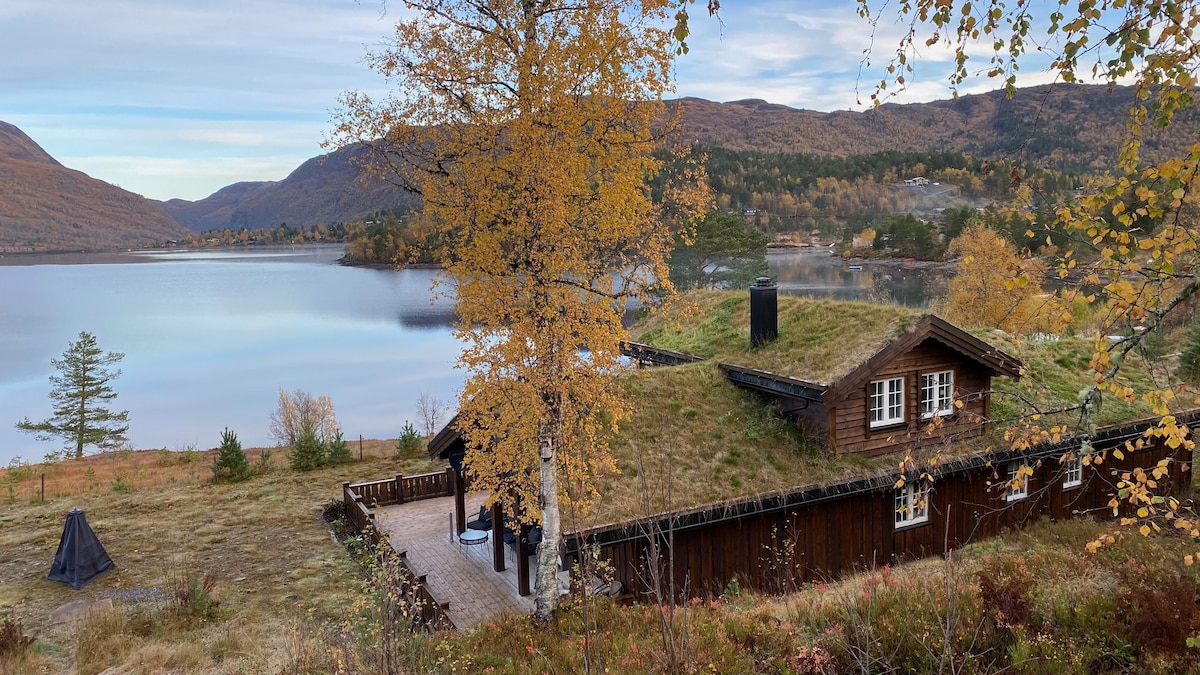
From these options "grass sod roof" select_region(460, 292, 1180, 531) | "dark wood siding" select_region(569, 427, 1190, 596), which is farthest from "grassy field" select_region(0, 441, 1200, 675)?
"grass sod roof" select_region(460, 292, 1180, 531)

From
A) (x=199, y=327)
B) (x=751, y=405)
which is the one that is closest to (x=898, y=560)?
(x=751, y=405)

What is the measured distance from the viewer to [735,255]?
51.1 meters

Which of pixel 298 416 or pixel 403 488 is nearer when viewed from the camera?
pixel 403 488

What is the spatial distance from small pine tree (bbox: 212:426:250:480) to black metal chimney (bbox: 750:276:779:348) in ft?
57.1

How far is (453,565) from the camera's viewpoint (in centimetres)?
1474

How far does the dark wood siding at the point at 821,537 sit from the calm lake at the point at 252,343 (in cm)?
1522

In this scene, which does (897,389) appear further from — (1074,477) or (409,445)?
(409,445)

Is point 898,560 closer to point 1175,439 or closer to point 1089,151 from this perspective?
point 1175,439

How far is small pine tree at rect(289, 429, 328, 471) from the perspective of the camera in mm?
23859

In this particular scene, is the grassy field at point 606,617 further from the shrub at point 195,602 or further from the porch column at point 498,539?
the porch column at point 498,539

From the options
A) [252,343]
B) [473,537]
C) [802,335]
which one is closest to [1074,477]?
[802,335]

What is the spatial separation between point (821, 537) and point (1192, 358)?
17902mm

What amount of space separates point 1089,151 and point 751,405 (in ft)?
510

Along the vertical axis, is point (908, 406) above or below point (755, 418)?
above
